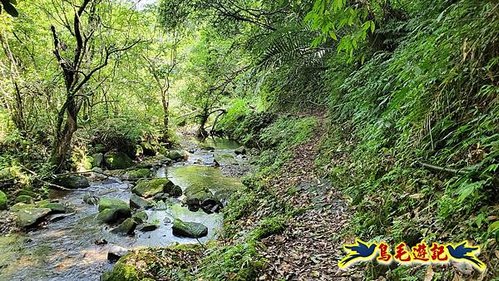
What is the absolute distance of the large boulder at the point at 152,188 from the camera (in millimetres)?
9281

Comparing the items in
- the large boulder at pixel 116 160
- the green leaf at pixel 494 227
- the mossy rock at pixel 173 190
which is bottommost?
the large boulder at pixel 116 160

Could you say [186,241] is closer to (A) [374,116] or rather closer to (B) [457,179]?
(A) [374,116]

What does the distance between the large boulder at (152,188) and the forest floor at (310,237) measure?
429 centimetres

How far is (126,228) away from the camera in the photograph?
271 inches

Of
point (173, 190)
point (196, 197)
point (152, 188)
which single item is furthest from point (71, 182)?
point (196, 197)

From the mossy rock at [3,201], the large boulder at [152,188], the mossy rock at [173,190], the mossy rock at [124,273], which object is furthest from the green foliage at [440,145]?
the mossy rock at [3,201]

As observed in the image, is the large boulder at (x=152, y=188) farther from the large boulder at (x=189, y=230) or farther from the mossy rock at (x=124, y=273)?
the mossy rock at (x=124, y=273)

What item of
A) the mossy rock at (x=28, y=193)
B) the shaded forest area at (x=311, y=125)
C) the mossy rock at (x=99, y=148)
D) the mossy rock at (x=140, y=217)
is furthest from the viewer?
the mossy rock at (x=99, y=148)

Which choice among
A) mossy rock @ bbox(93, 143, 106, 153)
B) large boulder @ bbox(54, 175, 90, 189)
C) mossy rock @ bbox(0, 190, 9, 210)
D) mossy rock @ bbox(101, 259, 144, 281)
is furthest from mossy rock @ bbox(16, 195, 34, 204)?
mossy rock @ bbox(101, 259, 144, 281)

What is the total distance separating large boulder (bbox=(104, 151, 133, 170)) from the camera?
41.7ft

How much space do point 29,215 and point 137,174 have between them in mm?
4408

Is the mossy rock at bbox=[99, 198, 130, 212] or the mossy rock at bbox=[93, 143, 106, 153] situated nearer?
the mossy rock at bbox=[99, 198, 130, 212]

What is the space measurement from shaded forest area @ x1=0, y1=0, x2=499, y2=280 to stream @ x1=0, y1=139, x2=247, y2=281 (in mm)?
676

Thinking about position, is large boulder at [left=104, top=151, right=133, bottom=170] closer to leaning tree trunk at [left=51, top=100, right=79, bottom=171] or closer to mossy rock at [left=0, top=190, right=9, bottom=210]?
leaning tree trunk at [left=51, top=100, right=79, bottom=171]
